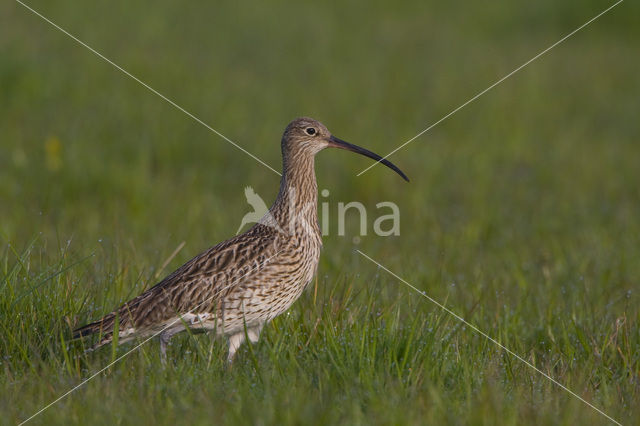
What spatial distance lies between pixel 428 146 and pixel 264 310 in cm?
811

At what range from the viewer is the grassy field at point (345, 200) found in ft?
14.9

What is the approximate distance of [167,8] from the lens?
62.3 ft

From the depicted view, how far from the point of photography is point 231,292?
5355 millimetres

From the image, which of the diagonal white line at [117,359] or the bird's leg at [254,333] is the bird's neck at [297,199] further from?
the bird's leg at [254,333]

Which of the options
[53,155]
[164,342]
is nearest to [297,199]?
[164,342]

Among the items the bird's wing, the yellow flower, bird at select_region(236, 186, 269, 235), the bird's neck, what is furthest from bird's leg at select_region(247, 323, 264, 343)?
the yellow flower

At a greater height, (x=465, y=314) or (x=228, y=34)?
(x=228, y=34)

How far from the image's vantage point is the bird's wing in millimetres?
5316

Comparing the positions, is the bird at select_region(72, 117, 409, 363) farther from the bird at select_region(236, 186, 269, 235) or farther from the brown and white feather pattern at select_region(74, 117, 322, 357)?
the bird at select_region(236, 186, 269, 235)

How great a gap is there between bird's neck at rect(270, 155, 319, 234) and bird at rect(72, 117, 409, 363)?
0.01 meters

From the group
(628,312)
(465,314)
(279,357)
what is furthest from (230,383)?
(628,312)

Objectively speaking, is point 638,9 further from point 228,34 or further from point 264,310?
point 264,310

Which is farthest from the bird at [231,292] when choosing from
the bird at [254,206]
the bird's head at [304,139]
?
the bird at [254,206]

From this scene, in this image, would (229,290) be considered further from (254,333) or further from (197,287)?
(254,333)
